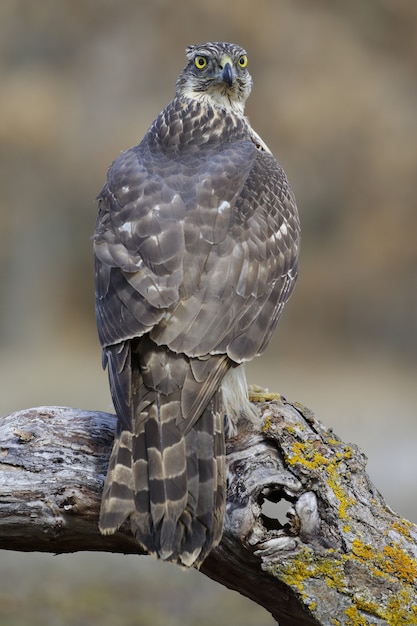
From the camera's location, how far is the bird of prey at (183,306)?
3662 mm

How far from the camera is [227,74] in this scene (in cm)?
529

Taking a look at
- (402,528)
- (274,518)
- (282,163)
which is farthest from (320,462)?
(282,163)

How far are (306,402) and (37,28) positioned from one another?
16.1ft

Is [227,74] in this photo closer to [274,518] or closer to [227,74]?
[227,74]

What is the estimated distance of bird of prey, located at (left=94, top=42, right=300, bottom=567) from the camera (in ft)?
12.0

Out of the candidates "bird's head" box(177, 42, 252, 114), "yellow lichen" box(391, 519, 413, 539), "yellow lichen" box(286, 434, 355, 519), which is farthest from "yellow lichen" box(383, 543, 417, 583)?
"bird's head" box(177, 42, 252, 114)

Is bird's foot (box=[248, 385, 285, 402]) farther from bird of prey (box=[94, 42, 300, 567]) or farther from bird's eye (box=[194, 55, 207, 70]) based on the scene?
bird's eye (box=[194, 55, 207, 70])

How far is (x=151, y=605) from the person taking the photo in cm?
810

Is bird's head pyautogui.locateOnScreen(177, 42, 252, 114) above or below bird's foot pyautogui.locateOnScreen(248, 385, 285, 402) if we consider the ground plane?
above

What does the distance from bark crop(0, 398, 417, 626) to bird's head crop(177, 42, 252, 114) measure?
6.31 ft

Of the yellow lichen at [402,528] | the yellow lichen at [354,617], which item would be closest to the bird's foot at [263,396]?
the yellow lichen at [402,528]

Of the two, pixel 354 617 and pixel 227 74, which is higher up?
pixel 227 74

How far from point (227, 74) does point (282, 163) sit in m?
5.28

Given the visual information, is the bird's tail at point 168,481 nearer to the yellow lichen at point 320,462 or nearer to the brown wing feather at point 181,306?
the brown wing feather at point 181,306
